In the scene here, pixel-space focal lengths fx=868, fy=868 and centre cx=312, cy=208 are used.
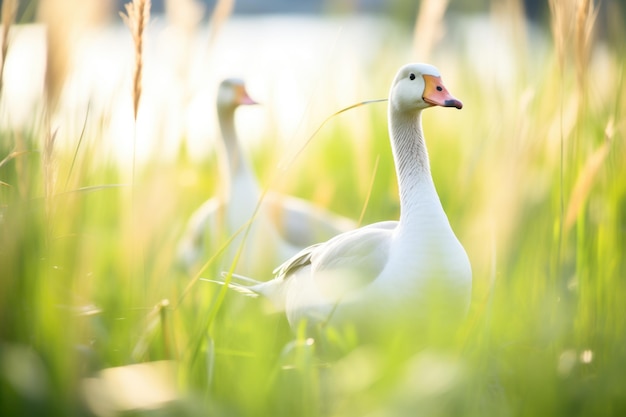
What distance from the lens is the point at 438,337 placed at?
1.65 meters

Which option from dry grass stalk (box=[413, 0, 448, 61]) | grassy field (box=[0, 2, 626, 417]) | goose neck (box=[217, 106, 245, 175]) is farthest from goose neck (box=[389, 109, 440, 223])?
goose neck (box=[217, 106, 245, 175])

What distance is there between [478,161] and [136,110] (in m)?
1.43

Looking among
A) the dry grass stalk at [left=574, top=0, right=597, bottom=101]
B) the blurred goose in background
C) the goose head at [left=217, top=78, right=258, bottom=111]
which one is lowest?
the blurred goose in background

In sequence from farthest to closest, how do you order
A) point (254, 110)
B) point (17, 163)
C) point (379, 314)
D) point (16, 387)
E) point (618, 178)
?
point (254, 110), point (618, 178), point (379, 314), point (17, 163), point (16, 387)

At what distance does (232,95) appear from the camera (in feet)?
15.1

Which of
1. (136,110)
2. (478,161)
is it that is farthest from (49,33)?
(478,161)

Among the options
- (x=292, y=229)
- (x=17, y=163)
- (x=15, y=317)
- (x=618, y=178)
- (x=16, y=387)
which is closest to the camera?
(x=16, y=387)

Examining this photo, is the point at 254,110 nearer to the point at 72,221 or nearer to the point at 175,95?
the point at 175,95

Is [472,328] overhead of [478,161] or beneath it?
beneath

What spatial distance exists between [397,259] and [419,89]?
58cm

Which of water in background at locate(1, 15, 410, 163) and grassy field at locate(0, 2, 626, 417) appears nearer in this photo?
grassy field at locate(0, 2, 626, 417)

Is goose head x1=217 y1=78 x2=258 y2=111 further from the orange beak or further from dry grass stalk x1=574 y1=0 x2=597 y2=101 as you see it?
dry grass stalk x1=574 y1=0 x2=597 y2=101

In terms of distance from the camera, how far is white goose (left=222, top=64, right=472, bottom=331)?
2277mm

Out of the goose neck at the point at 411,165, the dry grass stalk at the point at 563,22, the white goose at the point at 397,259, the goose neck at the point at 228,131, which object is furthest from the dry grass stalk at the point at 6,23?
the goose neck at the point at 228,131
